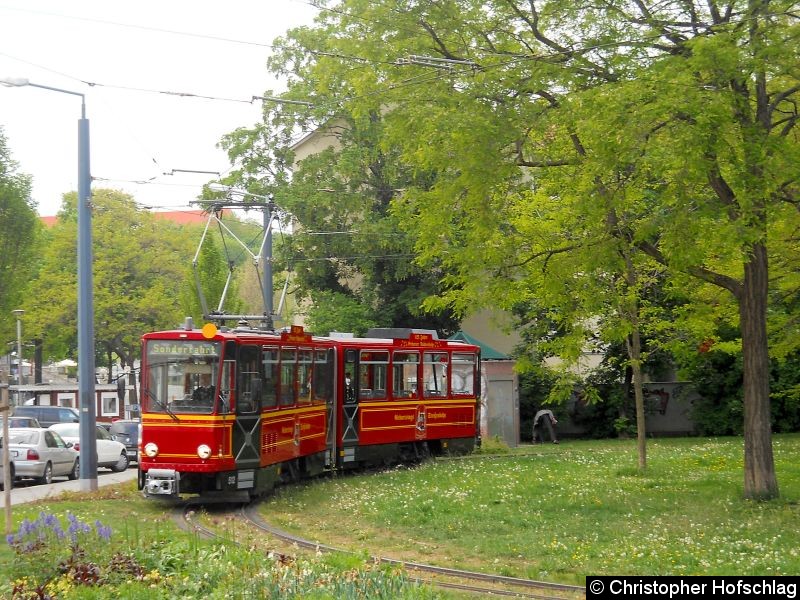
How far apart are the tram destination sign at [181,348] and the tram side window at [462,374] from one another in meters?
10.3

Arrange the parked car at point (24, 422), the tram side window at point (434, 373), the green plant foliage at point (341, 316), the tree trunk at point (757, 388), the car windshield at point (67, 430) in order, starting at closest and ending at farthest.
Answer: the tree trunk at point (757, 388)
the tram side window at point (434, 373)
the parked car at point (24, 422)
the car windshield at point (67, 430)
the green plant foliage at point (341, 316)

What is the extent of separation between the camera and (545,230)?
18.4 metres

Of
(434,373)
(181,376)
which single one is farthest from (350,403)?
(181,376)

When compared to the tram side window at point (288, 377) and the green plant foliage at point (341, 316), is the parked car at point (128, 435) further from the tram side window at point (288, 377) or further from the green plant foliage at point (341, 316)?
the tram side window at point (288, 377)

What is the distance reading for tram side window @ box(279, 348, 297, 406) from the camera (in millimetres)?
19859

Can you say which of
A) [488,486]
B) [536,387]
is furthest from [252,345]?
[536,387]

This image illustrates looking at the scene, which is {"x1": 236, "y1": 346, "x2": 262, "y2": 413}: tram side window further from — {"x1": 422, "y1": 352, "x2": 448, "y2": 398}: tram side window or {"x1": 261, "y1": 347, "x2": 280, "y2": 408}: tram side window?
{"x1": 422, "y1": 352, "x2": 448, "y2": 398}: tram side window

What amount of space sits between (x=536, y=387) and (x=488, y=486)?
19.0 metres

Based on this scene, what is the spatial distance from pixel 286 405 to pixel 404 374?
5.55m

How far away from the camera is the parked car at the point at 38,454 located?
24812 mm

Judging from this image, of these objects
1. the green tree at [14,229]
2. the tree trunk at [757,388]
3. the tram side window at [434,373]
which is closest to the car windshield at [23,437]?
the tram side window at [434,373]

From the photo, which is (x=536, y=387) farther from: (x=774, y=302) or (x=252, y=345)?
(x=252, y=345)

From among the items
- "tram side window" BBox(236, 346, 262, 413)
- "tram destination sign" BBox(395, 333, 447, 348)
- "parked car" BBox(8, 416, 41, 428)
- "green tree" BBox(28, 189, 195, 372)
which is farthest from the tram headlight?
"green tree" BBox(28, 189, 195, 372)

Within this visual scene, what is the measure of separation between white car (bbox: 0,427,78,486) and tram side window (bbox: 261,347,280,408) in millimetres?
7939
